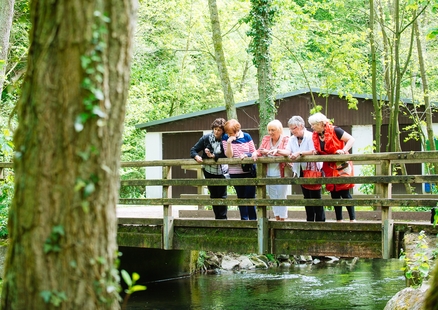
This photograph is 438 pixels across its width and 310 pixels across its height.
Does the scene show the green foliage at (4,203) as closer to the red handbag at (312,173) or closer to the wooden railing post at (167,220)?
the wooden railing post at (167,220)

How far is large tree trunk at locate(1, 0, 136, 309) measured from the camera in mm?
3045

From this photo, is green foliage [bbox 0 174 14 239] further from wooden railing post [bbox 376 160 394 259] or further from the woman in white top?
wooden railing post [bbox 376 160 394 259]

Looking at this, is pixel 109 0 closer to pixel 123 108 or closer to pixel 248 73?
pixel 123 108

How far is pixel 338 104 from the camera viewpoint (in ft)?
78.0

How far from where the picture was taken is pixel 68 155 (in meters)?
3.05

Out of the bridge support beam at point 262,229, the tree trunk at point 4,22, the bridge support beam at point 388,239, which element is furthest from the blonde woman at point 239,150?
the tree trunk at point 4,22

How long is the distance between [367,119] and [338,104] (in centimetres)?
118

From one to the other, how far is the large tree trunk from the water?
27.5 feet

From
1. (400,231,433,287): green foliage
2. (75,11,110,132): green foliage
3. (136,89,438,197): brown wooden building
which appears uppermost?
(136,89,438,197): brown wooden building

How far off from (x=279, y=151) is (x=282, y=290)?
4835mm

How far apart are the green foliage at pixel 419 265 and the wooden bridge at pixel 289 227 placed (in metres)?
0.69

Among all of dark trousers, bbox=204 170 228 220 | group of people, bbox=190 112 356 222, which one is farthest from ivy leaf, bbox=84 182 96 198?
dark trousers, bbox=204 170 228 220

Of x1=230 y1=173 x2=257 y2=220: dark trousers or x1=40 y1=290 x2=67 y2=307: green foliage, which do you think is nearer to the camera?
x1=40 y1=290 x2=67 y2=307: green foliage

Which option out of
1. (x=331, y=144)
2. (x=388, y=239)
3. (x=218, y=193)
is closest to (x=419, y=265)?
(x=388, y=239)
